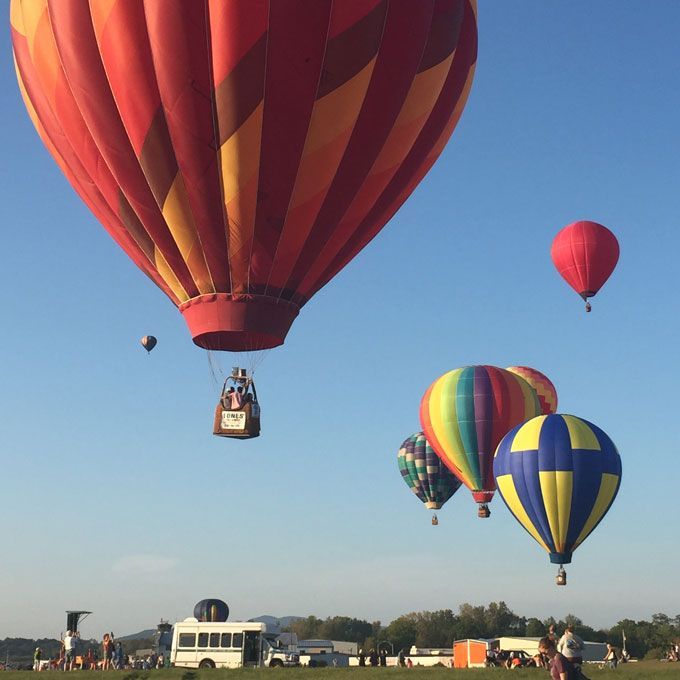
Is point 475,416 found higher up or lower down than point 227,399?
higher up

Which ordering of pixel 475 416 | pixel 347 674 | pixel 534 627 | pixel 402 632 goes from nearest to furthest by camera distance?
pixel 347 674 < pixel 475 416 < pixel 534 627 < pixel 402 632

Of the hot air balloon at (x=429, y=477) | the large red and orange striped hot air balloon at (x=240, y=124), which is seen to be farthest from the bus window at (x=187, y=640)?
Answer: the hot air balloon at (x=429, y=477)

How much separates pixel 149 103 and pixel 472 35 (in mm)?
10092

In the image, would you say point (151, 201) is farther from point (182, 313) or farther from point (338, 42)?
point (338, 42)

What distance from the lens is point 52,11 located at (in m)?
24.6

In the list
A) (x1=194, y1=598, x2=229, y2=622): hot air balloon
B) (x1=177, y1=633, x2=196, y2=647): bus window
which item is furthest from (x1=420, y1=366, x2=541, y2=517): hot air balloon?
(x1=177, y1=633, x2=196, y2=647): bus window

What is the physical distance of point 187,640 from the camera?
33.7 meters

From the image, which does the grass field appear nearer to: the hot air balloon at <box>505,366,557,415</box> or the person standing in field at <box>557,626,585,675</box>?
the person standing in field at <box>557,626,585,675</box>

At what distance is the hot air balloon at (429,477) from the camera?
63.8 meters

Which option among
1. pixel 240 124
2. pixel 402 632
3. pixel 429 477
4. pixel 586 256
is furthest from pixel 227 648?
pixel 402 632

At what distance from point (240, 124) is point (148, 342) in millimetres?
17452

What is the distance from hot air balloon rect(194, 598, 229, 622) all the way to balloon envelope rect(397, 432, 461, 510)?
22171 millimetres

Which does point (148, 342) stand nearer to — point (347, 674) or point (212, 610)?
point (212, 610)

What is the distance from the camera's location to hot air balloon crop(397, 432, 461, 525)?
63.8 meters
